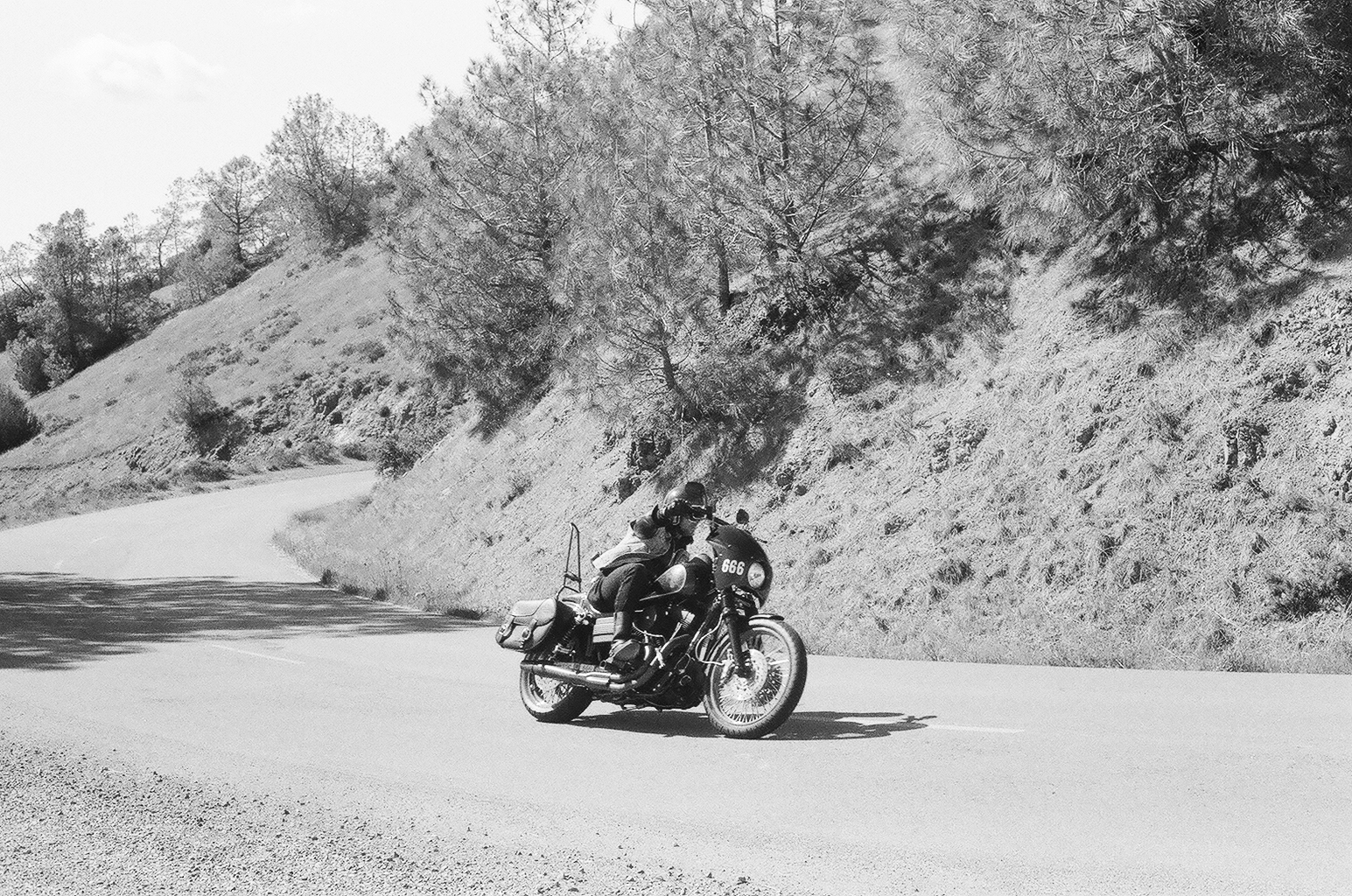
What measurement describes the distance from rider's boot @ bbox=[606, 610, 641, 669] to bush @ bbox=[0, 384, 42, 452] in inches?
3147

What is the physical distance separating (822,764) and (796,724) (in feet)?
3.77

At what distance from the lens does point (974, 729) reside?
24.1 feet

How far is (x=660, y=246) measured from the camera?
18188mm

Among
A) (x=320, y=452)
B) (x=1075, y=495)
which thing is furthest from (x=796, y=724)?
(x=320, y=452)

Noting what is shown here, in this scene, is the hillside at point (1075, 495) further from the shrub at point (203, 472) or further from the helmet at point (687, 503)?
the shrub at point (203, 472)

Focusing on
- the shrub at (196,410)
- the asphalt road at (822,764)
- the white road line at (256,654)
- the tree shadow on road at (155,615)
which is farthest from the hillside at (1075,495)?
the shrub at (196,410)

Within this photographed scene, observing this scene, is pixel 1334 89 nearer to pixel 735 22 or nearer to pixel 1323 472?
pixel 1323 472

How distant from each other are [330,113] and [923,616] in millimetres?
86724

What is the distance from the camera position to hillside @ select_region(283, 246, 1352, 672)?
36.7 ft

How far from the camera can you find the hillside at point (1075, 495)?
11.2 m

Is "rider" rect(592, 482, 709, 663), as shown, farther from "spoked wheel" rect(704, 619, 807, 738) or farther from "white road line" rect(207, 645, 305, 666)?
"white road line" rect(207, 645, 305, 666)

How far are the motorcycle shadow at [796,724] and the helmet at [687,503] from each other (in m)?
1.49

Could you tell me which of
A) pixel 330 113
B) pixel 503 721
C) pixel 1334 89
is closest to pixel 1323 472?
pixel 1334 89

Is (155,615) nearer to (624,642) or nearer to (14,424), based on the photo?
(624,642)
